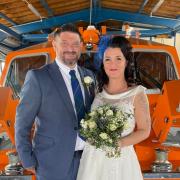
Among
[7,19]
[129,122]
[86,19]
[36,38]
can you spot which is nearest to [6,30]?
[36,38]

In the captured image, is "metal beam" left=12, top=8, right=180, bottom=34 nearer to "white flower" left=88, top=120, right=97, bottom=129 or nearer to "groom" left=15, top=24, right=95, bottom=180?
"groom" left=15, top=24, right=95, bottom=180

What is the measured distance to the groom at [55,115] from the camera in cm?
249

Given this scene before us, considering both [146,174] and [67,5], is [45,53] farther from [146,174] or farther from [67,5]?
[67,5]

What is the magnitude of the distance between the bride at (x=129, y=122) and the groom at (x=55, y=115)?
11 cm

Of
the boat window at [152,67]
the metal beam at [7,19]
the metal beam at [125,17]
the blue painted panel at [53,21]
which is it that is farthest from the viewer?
the blue painted panel at [53,21]

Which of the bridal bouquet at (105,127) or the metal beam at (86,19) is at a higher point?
the metal beam at (86,19)

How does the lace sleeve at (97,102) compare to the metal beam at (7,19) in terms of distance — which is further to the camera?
the metal beam at (7,19)

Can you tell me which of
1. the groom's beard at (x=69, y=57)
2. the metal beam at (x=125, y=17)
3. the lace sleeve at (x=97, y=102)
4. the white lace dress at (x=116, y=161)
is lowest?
the white lace dress at (x=116, y=161)

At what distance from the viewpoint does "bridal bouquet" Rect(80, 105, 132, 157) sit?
228 centimetres

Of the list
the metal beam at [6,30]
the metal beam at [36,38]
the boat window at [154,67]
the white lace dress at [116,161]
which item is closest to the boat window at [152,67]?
the boat window at [154,67]

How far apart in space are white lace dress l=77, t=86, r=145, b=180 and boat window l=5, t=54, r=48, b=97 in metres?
1.76

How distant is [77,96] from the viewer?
2576 mm

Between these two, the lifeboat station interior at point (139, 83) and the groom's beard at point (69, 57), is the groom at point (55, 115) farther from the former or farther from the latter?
the lifeboat station interior at point (139, 83)

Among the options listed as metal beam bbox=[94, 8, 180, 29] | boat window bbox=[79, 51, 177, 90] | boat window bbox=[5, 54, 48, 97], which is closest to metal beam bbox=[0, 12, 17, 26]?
metal beam bbox=[94, 8, 180, 29]
